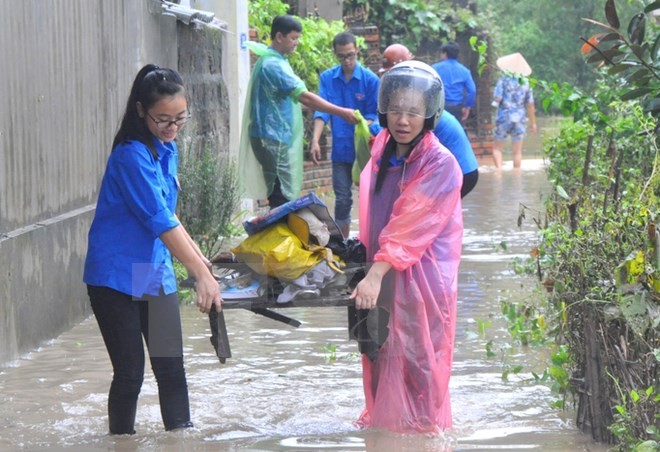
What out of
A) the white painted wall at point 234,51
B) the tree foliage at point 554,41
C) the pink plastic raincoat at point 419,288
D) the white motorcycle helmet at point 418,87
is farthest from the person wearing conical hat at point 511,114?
the tree foliage at point 554,41

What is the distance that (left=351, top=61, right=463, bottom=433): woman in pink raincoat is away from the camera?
5.26m

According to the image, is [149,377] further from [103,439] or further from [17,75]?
[17,75]

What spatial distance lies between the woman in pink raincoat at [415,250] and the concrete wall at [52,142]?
2.48 m

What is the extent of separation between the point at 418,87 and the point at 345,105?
5661mm

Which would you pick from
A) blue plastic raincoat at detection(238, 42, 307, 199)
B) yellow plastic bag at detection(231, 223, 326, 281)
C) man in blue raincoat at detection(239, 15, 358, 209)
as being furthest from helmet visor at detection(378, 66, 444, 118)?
blue plastic raincoat at detection(238, 42, 307, 199)

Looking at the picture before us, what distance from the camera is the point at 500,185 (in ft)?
57.8

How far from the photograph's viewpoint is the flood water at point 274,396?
558 cm

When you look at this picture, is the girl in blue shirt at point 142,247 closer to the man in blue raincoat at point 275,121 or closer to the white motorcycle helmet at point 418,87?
the white motorcycle helmet at point 418,87

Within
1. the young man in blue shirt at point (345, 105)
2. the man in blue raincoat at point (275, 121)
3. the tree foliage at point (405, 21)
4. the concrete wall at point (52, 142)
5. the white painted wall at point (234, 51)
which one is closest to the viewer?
the concrete wall at point (52, 142)

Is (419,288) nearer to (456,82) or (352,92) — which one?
(352,92)

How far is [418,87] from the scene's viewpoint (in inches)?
211

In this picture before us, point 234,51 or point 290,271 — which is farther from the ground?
point 234,51

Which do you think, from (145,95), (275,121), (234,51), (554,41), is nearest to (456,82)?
(234,51)

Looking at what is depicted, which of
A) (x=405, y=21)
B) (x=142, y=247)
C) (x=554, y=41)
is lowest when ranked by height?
(x=142, y=247)
